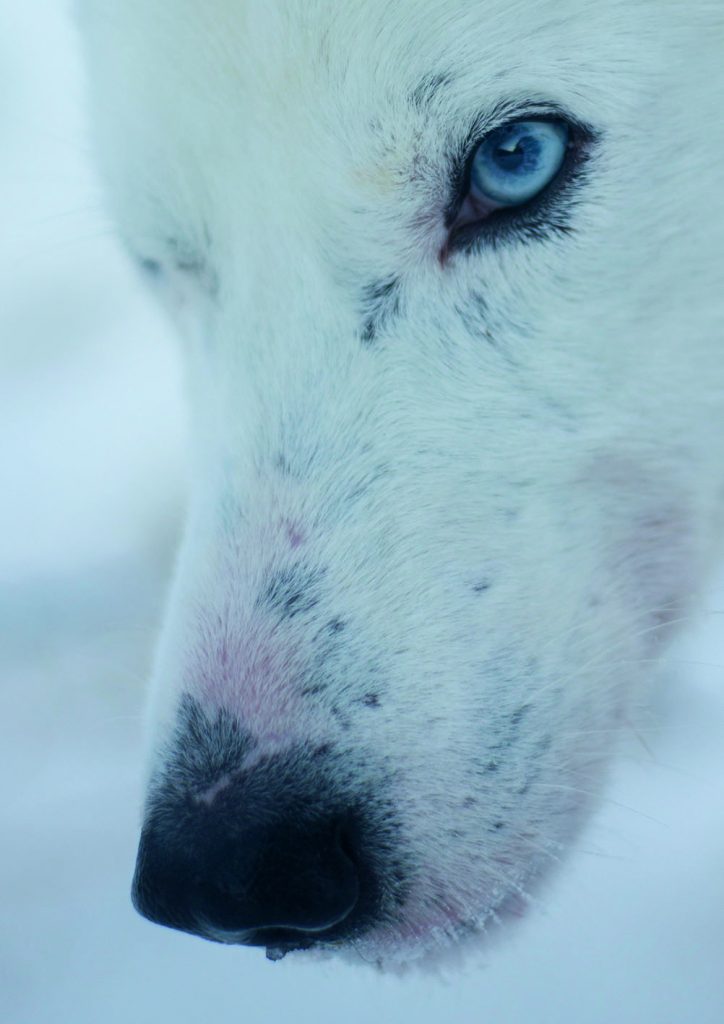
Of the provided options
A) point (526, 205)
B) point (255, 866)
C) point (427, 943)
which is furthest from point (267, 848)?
point (526, 205)

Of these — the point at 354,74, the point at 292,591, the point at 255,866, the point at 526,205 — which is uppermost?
the point at 354,74

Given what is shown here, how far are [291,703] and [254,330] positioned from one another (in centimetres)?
44

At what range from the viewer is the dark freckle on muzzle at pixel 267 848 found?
1007mm

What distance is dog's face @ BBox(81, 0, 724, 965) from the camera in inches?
41.4

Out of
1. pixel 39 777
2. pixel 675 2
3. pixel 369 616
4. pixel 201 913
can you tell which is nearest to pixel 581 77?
pixel 675 2

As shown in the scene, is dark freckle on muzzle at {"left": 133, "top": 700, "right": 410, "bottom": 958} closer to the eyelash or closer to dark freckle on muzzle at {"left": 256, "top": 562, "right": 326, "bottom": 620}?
dark freckle on muzzle at {"left": 256, "top": 562, "right": 326, "bottom": 620}

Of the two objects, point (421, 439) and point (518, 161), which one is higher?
point (518, 161)

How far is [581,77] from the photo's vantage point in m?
1.05

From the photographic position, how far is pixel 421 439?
117cm

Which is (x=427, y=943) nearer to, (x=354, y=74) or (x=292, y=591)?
(x=292, y=591)

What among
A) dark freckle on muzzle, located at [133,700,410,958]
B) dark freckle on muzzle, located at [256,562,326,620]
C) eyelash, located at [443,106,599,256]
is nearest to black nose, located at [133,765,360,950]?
dark freckle on muzzle, located at [133,700,410,958]

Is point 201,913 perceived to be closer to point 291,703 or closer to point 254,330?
point 291,703

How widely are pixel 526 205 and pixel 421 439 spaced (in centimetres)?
27

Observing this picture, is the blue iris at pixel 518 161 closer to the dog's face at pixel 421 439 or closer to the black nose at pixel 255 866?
the dog's face at pixel 421 439
